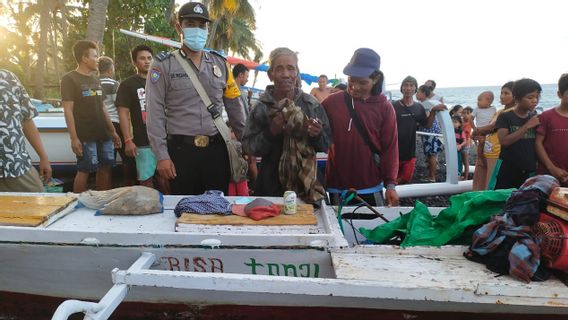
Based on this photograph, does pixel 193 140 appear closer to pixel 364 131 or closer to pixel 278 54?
pixel 278 54

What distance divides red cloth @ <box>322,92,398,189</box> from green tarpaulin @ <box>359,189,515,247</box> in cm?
58

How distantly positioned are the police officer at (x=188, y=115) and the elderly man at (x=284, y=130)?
1.52 feet

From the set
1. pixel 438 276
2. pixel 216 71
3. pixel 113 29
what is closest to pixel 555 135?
pixel 438 276

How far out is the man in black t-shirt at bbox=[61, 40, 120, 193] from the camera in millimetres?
4012

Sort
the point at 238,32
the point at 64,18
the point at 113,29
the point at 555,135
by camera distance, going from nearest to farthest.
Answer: the point at 555,135
the point at 113,29
the point at 64,18
the point at 238,32

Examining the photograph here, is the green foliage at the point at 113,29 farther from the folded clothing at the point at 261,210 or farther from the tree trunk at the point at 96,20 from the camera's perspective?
the folded clothing at the point at 261,210

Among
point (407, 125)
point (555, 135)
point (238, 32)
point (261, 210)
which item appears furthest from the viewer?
point (238, 32)

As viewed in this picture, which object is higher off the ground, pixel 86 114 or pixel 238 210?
pixel 86 114

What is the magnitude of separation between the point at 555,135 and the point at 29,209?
4.10m

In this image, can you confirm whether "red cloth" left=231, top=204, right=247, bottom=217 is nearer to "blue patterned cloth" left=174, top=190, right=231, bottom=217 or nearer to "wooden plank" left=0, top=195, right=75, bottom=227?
"blue patterned cloth" left=174, top=190, right=231, bottom=217

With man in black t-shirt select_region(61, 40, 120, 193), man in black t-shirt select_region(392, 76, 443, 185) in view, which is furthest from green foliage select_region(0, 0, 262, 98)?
man in black t-shirt select_region(392, 76, 443, 185)

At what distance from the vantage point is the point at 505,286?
1.74m

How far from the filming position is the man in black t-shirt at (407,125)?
203 inches

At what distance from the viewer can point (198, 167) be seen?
9.96ft
